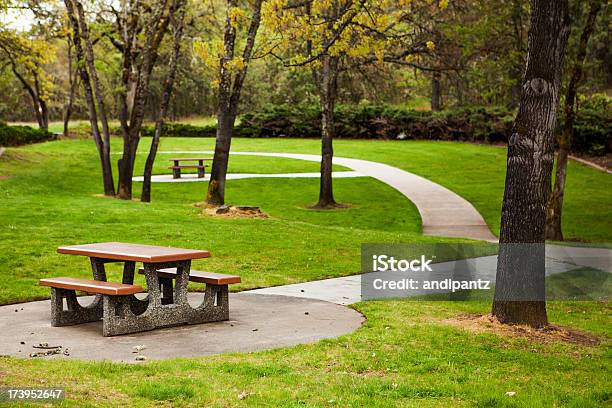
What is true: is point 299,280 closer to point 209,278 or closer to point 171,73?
point 209,278

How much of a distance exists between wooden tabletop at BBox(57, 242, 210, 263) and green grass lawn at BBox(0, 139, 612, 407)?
160 cm

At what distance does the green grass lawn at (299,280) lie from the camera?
6.24m

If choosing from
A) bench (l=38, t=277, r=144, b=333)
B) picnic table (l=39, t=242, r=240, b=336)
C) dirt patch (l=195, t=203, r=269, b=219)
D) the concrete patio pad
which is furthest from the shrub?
bench (l=38, t=277, r=144, b=333)

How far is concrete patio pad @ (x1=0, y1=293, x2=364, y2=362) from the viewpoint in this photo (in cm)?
774

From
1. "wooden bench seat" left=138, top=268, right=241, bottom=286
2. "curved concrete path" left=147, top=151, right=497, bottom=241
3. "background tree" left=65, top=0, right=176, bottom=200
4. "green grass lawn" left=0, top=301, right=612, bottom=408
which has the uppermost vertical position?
"background tree" left=65, top=0, right=176, bottom=200

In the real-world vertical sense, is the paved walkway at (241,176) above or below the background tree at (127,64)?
below

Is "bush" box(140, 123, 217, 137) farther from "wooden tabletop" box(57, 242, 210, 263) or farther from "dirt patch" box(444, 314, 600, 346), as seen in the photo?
"dirt patch" box(444, 314, 600, 346)

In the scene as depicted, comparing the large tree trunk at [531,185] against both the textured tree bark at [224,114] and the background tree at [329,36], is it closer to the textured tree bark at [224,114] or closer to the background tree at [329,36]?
the background tree at [329,36]

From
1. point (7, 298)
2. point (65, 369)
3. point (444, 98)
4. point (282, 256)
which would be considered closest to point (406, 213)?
point (282, 256)

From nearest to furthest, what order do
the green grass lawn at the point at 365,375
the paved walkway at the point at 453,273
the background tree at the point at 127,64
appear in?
the green grass lawn at the point at 365,375, the paved walkway at the point at 453,273, the background tree at the point at 127,64

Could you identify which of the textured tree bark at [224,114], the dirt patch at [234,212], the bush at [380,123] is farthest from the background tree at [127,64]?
the bush at [380,123]

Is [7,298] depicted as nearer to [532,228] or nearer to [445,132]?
A: [532,228]

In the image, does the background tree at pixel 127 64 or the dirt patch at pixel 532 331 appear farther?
the background tree at pixel 127 64

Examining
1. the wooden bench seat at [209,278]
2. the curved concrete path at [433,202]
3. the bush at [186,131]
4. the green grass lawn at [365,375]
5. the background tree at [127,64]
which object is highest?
the background tree at [127,64]
